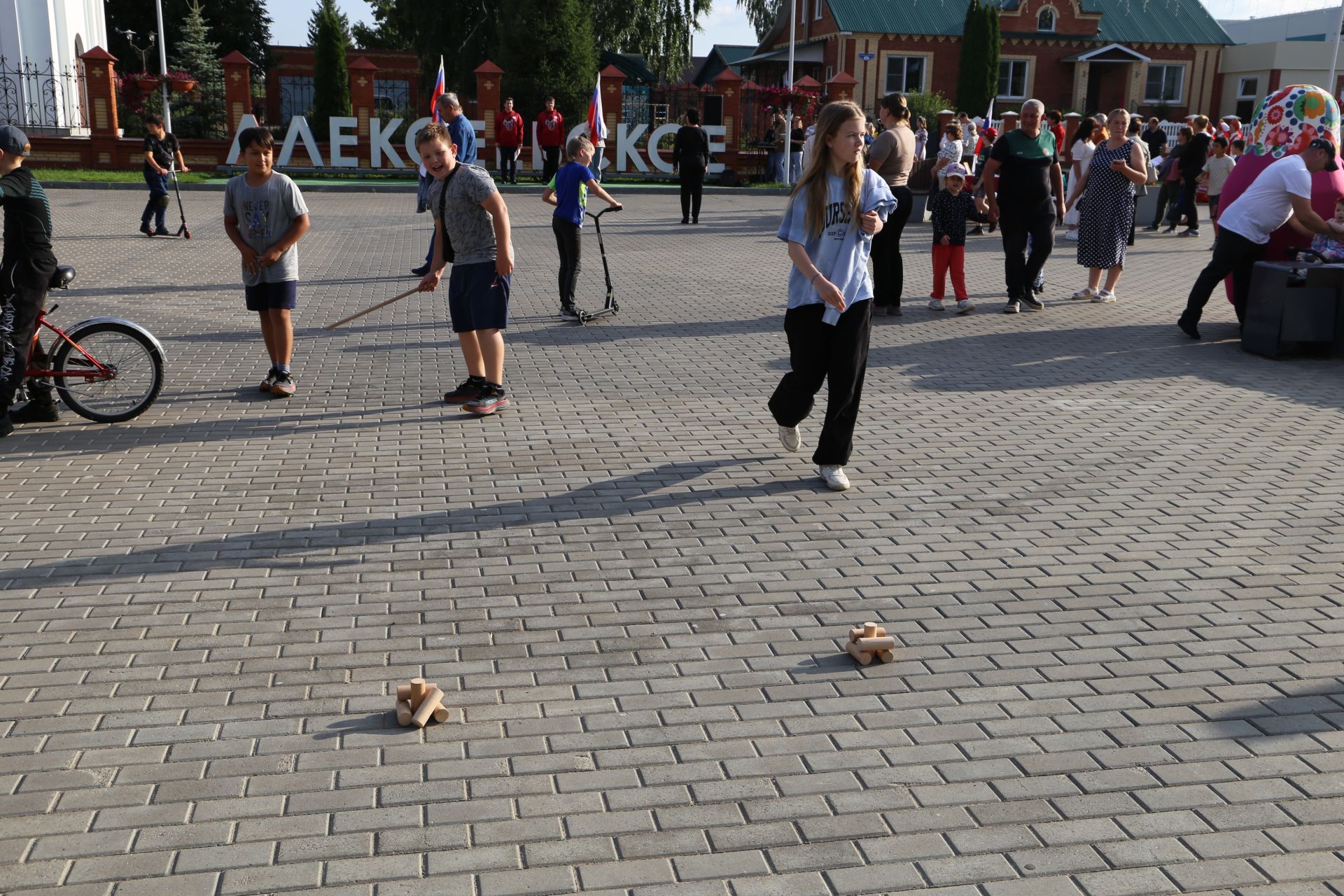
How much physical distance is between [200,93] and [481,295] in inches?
1237

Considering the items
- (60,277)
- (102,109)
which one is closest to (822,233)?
(60,277)

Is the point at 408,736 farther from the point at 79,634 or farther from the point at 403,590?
the point at 79,634

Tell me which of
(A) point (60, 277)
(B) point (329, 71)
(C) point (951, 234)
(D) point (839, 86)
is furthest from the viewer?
(B) point (329, 71)

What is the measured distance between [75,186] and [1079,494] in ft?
79.4

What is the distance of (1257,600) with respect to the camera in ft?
15.8

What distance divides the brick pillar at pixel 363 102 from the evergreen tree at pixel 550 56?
4.12 m

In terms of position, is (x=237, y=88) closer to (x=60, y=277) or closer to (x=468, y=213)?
(x=60, y=277)

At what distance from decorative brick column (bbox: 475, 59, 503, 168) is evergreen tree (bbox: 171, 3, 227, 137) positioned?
6947 millimetres

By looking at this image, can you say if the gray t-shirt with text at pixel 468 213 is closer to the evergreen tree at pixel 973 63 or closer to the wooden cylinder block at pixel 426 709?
the wooden cylinder block at pixel 426 709

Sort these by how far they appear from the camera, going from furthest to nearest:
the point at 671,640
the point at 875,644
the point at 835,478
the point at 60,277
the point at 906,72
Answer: the point at 906,72 < the point at 60,277 < the point at 835,478 < the point at 671,640 < the point at 875,644

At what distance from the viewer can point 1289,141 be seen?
11.2 meters

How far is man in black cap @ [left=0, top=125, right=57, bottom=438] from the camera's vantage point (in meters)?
6.75

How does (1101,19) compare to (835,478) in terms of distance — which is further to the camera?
(1101,19)

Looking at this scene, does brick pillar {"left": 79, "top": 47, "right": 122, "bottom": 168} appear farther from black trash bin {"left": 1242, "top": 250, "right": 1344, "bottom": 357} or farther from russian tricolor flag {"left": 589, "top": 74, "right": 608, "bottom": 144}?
black trash bin {"left": 1242, "top": 250, "right": 1344, "bottom": 357}
